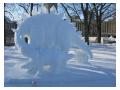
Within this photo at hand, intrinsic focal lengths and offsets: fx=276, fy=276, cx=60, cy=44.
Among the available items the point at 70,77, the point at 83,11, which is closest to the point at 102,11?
the point at 83,11

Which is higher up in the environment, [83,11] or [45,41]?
[83,11]

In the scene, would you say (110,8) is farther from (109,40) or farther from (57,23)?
(57,23)

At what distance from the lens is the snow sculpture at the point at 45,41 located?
4234mm

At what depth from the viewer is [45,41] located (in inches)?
167

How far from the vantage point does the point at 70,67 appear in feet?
16.6

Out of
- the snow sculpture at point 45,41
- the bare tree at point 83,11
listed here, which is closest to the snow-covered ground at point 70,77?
the snow sculpture at point 45,41

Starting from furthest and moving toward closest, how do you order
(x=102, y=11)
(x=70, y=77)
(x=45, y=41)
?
(x=102, y=11)
(x=70, y=77)
(x=45, y=41)

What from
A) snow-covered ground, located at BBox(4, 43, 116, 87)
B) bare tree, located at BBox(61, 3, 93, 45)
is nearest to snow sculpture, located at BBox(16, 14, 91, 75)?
snow-covered ground, located at BBox(4, 43, 116, 87)

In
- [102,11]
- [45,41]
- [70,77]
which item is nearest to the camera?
[45,41]

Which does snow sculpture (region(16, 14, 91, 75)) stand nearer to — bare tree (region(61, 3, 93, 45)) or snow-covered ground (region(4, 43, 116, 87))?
snow-covered ground (region(4, 43, 116, 87))

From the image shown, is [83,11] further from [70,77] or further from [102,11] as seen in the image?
[70,77]

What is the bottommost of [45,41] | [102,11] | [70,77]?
[70,77]

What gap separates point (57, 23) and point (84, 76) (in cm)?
97

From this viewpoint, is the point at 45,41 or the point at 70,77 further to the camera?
the point at 70,77
